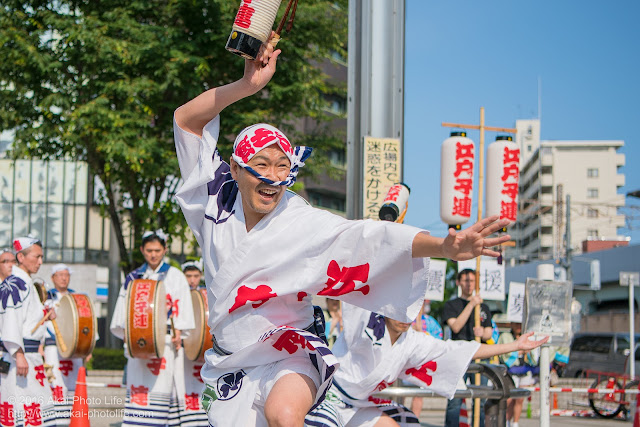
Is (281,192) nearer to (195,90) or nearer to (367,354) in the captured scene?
(367,354)

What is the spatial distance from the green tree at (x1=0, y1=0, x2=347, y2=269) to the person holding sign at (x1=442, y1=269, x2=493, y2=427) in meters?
6.09

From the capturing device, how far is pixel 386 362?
527 centimetres

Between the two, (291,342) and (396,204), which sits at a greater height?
(396,204)

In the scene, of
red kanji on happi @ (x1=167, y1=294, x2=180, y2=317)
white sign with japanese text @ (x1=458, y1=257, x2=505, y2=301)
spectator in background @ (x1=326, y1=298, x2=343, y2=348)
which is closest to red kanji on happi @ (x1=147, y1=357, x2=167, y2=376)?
red kanji on happi @ (x1=167, y1=294, x2=180, y2=317)

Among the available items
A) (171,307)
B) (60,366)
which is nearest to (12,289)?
(171,307)

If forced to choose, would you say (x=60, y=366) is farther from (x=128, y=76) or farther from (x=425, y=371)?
(x=128, y=76)

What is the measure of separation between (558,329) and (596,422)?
7.09m

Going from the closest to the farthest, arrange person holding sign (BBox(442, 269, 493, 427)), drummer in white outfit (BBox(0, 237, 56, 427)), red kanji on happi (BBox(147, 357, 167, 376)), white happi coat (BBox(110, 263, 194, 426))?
drummer in white outfit (BBox(0, 237, 56, 427)) → white happi coat (BBox(110, 263, 194, 426)) → red kanji on happi (BBox(147, 357, 167, 376)) → person holding sign (BBox(442, 269, 493, 427))

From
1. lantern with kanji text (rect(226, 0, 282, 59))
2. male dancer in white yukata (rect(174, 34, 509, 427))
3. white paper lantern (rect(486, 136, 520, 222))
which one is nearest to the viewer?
male dancer in white yukata (rect(174, 34, 509, 427))

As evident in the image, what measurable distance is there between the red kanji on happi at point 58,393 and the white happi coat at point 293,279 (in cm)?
575

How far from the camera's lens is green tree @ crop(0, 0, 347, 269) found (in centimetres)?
1324

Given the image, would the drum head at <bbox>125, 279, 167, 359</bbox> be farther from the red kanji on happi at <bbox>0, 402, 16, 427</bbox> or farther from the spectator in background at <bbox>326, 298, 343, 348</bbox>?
the spectator in background at <bbox>326, 298, 343, 348</bbox>

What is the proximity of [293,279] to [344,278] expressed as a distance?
0.22 meters

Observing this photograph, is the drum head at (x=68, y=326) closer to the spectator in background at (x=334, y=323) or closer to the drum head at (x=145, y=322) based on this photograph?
the drum head at (x=145, y=322)
